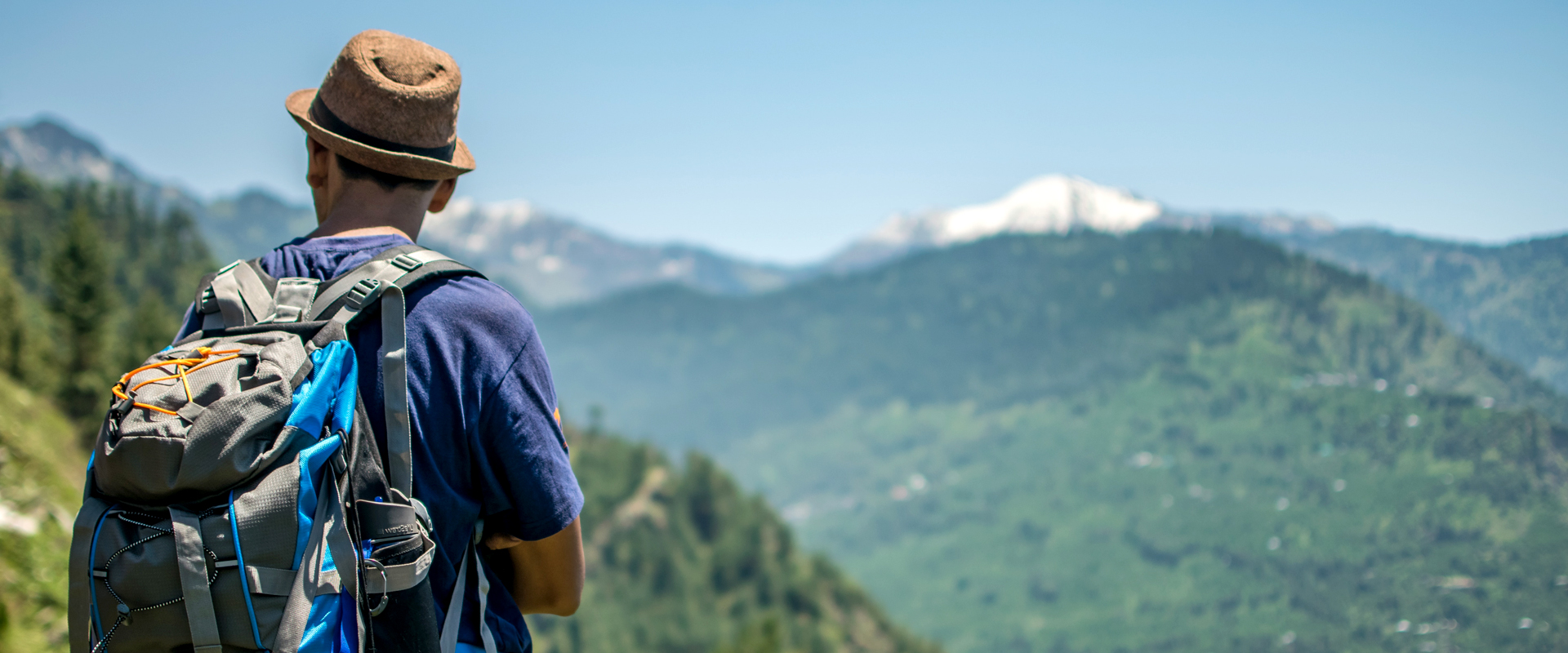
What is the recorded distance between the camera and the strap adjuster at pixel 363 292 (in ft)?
7.33

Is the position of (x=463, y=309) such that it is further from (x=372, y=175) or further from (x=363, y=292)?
(x=372, y=175)

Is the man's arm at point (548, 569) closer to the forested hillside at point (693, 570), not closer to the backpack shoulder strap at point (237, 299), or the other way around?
the backpack shoulder strap at point (237, 299)

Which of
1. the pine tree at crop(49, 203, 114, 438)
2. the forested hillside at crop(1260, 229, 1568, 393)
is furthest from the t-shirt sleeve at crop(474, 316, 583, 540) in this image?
the forested hillside at crop(1260, 229, 1568, 393)

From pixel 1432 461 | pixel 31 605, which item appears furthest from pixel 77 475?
pixel 1432 461

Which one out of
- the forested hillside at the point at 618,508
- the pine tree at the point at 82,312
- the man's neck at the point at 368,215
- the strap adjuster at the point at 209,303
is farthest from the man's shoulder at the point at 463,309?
the forested hillside at the point at 618,508

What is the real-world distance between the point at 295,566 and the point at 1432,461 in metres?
203

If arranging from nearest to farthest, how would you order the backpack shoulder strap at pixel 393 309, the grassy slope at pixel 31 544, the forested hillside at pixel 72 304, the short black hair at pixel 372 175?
the backpack shoulder strap at pixel 393 309 < the short black hair at pixel 372 175 < the grassy slope at pixel 31 544 < the forested hillside at pixel 72 304

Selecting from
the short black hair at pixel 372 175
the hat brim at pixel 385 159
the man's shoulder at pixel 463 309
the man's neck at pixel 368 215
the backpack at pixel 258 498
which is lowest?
the backpack at pixel 258 498

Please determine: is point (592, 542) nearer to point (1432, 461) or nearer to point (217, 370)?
point (217, 370)

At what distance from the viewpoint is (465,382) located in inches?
91.1

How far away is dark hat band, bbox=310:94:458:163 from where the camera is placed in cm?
254

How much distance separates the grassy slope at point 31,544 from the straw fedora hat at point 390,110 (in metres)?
5.35

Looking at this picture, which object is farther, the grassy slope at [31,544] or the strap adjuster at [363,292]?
the grassy slope at [31,544]

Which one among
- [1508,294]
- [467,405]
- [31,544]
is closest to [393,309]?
[467,405]
